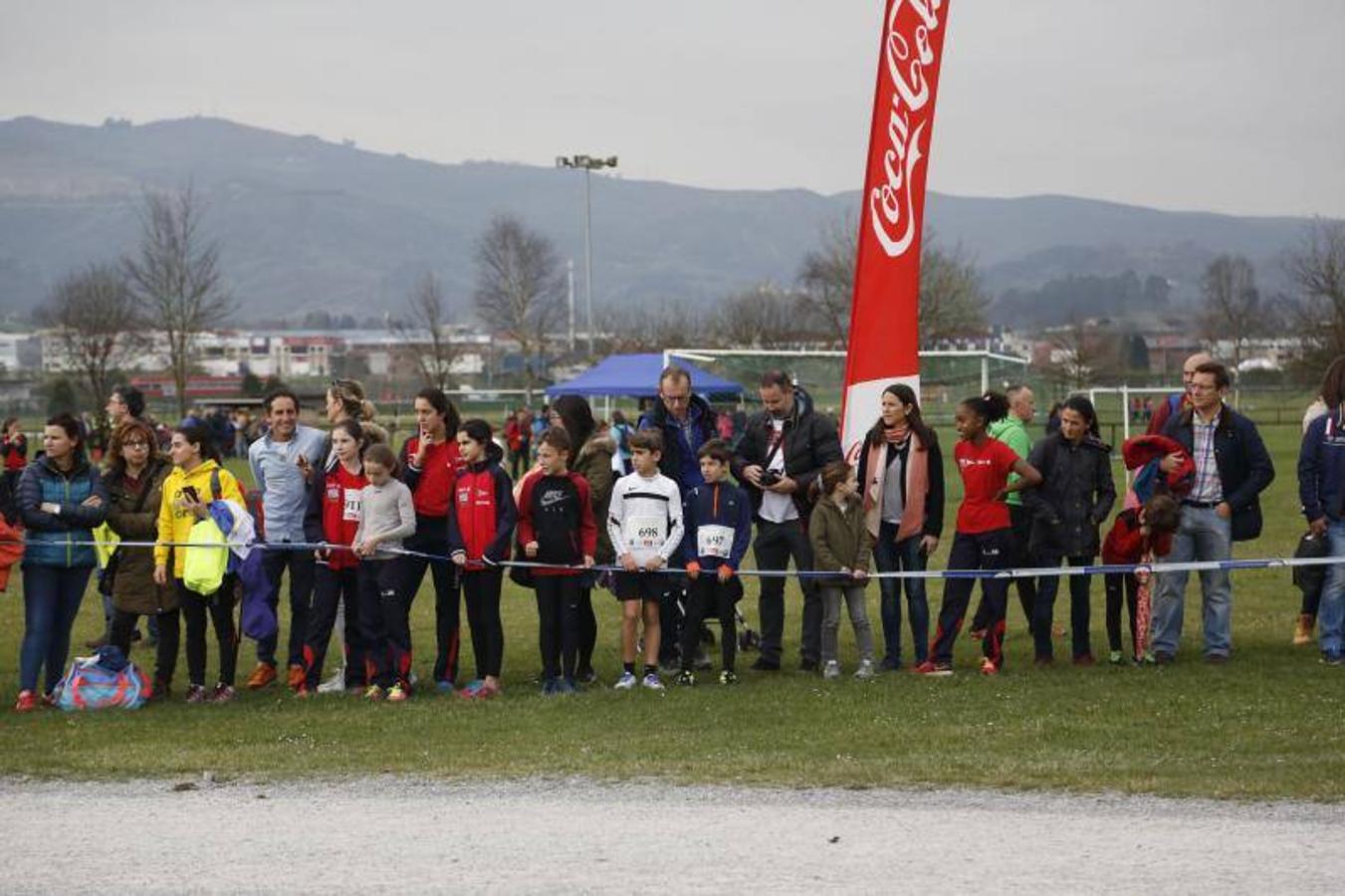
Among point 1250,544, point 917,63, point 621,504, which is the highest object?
point 917,63

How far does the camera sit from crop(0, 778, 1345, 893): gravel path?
23.1ft

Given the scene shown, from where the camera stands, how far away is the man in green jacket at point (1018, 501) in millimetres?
13133

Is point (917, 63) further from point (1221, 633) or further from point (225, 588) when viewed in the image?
point (225, 588)

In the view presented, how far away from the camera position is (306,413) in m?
77.5

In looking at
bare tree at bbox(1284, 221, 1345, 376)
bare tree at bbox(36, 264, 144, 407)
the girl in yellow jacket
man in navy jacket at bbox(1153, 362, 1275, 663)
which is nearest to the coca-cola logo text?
man in navy jacket at bbox(1153, 362, 1275, 663)

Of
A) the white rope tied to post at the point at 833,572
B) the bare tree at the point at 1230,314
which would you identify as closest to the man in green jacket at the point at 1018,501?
the white rope tied to post at the point at 833,572

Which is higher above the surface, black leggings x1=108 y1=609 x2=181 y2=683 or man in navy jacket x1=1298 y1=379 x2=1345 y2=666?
man in navy jacket x1=1298 y1=379 x2=1345 y2=666

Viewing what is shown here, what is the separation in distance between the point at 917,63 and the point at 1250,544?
10053 mm

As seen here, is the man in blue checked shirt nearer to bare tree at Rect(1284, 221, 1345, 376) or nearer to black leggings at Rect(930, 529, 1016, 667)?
black leggings at Rect(930, 529, 1016, 667)

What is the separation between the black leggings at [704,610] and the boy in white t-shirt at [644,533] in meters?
0.24

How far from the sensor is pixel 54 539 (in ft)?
39.1

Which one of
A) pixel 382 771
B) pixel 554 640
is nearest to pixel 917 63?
pixel 554 640

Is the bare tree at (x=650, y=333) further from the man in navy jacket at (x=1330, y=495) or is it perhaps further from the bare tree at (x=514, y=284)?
the man in navy jacket at (x=1330, y=495)

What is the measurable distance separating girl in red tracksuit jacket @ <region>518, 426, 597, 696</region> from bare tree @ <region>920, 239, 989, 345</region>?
61137 mm
